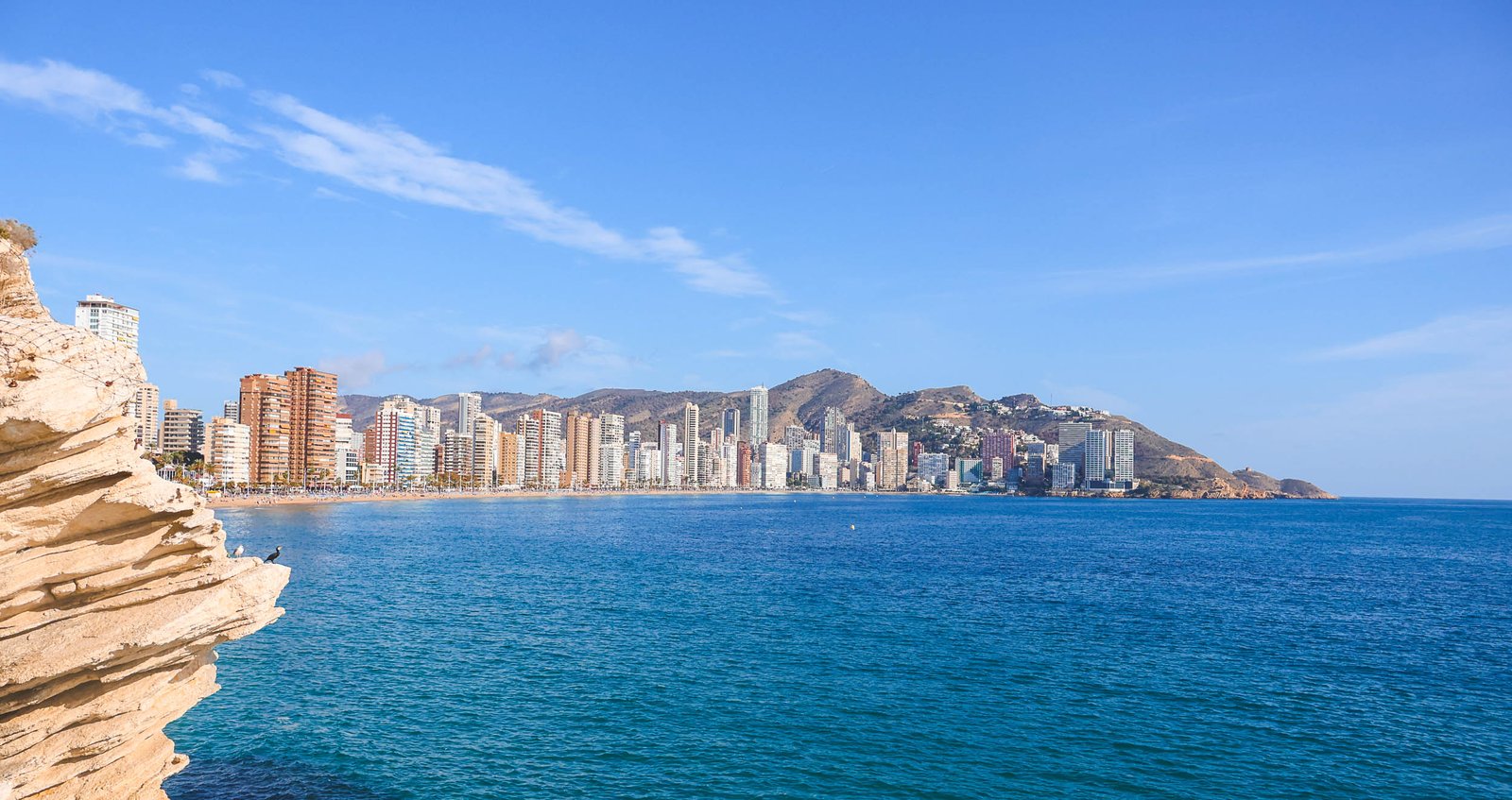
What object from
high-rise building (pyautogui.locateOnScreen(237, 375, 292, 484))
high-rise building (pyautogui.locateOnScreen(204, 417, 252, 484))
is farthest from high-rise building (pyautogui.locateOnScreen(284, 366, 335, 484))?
high-rise building (pyautogui.locateOnScreen(204, 417, 252, 484))

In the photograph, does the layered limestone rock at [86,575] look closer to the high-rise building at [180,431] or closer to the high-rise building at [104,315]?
the high-rise building at [104,315]

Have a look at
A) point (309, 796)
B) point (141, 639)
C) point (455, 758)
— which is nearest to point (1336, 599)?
point (455, 758)

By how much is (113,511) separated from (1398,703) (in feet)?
114

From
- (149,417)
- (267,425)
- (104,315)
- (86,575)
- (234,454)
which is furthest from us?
(149,417)

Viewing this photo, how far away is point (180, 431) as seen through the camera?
613ft

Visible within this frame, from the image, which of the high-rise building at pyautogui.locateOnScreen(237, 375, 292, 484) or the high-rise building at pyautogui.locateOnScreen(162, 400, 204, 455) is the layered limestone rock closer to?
the high-rise building at pyautogui.locateOnScreen(237, 375, 292, 484)

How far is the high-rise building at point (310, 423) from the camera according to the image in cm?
16400

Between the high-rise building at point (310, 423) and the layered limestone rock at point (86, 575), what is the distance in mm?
169882

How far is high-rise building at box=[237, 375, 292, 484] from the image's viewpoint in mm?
155125

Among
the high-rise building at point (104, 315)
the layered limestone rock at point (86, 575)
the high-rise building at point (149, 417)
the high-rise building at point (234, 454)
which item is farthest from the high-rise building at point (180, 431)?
the layered limestone rock at point (86, 575)

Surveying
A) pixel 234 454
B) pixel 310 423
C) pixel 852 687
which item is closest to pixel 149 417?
pixel 234 454

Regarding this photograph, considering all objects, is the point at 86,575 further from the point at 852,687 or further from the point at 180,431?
the point at 180,431

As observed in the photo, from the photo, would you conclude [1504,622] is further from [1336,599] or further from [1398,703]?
[1398,703]

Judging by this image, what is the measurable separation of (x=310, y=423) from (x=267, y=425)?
12443 mm
